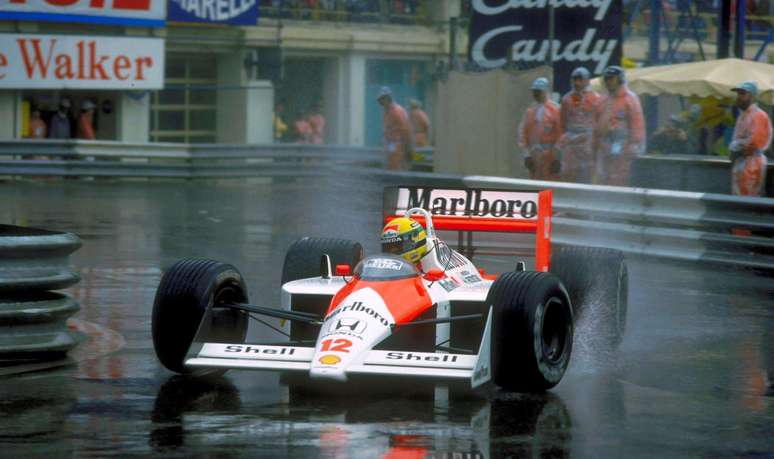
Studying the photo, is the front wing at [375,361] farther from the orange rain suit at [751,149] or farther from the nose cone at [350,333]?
the orange rain suit at [751,149]

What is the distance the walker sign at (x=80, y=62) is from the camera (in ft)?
92.3

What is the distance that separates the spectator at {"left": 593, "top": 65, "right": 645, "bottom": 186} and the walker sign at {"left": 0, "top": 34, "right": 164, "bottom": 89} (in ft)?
47.6

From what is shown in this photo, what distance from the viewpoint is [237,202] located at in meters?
22.2

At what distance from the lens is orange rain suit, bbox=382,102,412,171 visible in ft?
68.2

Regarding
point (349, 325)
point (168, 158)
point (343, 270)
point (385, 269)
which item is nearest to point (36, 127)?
point (168, 158)

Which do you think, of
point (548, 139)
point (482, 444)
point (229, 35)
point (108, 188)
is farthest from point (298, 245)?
point (229, 35)

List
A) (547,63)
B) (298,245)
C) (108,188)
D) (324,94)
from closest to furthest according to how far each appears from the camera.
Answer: (298,245), (547,63), (108,188), (324,94)

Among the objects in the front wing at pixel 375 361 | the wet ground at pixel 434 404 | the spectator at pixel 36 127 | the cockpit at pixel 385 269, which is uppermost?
the spectator at pixel 36 127

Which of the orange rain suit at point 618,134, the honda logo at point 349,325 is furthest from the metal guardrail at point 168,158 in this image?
the honda logo at point 349,325

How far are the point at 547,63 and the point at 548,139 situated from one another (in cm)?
157

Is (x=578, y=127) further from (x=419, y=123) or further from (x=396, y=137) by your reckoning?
(x=419, y=123)

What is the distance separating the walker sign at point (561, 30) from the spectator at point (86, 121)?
11825 millimetres

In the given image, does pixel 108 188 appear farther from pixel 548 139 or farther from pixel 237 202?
pixel 548 139

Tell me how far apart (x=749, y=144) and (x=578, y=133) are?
2274 mm
